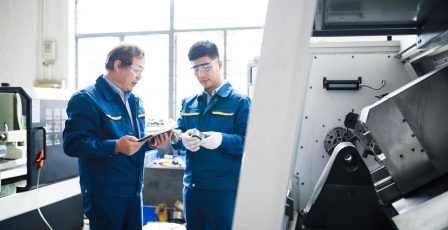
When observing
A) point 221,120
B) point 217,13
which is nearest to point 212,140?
point 221,120

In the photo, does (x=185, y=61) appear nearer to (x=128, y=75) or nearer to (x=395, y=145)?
(x=128, y=75)

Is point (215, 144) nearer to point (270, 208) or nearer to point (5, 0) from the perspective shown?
point (270, 208)

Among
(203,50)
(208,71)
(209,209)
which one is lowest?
(209,209)

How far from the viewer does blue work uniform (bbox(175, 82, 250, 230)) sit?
5.74 ft

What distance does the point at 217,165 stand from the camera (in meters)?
1.78

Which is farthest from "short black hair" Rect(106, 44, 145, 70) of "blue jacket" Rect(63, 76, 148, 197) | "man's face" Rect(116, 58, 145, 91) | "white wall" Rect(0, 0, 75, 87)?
"white wall" Rect(0, 0, 75, 87)

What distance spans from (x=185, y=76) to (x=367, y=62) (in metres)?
3.35

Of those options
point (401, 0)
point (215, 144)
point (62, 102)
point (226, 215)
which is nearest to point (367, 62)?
point (401, 0)

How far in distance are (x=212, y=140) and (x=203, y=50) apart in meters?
0.53

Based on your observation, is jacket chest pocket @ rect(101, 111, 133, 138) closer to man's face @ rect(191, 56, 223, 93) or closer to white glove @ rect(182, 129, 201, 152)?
white glove @ rect(182, 129, 201, 152)

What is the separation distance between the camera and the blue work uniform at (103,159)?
1.68 metres

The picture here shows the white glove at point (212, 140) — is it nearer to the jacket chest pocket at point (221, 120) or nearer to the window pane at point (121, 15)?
the jacket chest pocket at point (221, 120)

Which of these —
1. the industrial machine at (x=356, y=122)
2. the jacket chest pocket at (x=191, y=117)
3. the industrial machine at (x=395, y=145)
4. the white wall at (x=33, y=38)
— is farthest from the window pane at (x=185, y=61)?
the industrial machine at (x=395, y=145)

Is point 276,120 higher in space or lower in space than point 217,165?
higher
